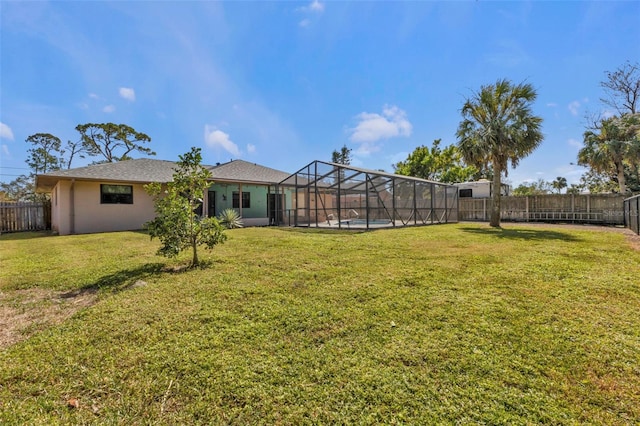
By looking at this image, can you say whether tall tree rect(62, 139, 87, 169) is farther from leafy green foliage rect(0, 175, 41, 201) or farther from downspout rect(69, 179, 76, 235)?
downspout rect(69, 179, 76, 235)

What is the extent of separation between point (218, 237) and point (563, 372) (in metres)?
5.18

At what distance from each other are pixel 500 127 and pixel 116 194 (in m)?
17.8

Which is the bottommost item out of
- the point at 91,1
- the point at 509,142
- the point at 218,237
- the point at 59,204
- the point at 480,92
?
the point at 218,237

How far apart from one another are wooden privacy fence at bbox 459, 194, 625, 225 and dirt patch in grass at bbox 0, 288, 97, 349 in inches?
641

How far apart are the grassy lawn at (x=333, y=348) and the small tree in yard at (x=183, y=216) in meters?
0.63

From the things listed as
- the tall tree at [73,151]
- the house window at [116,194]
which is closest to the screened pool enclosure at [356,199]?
the house window at [116,194]

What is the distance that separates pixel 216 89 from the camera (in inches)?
531

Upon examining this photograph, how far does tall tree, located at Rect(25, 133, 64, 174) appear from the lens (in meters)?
27.9

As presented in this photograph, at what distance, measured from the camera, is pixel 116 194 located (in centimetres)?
1297

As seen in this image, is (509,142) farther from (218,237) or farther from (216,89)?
(216,89)

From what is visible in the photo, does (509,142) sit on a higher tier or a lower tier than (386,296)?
higher

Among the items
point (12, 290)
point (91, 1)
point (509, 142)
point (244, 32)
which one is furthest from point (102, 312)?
point (509, 142)

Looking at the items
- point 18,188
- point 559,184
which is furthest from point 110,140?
point 559,184

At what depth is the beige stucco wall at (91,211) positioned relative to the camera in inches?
465
